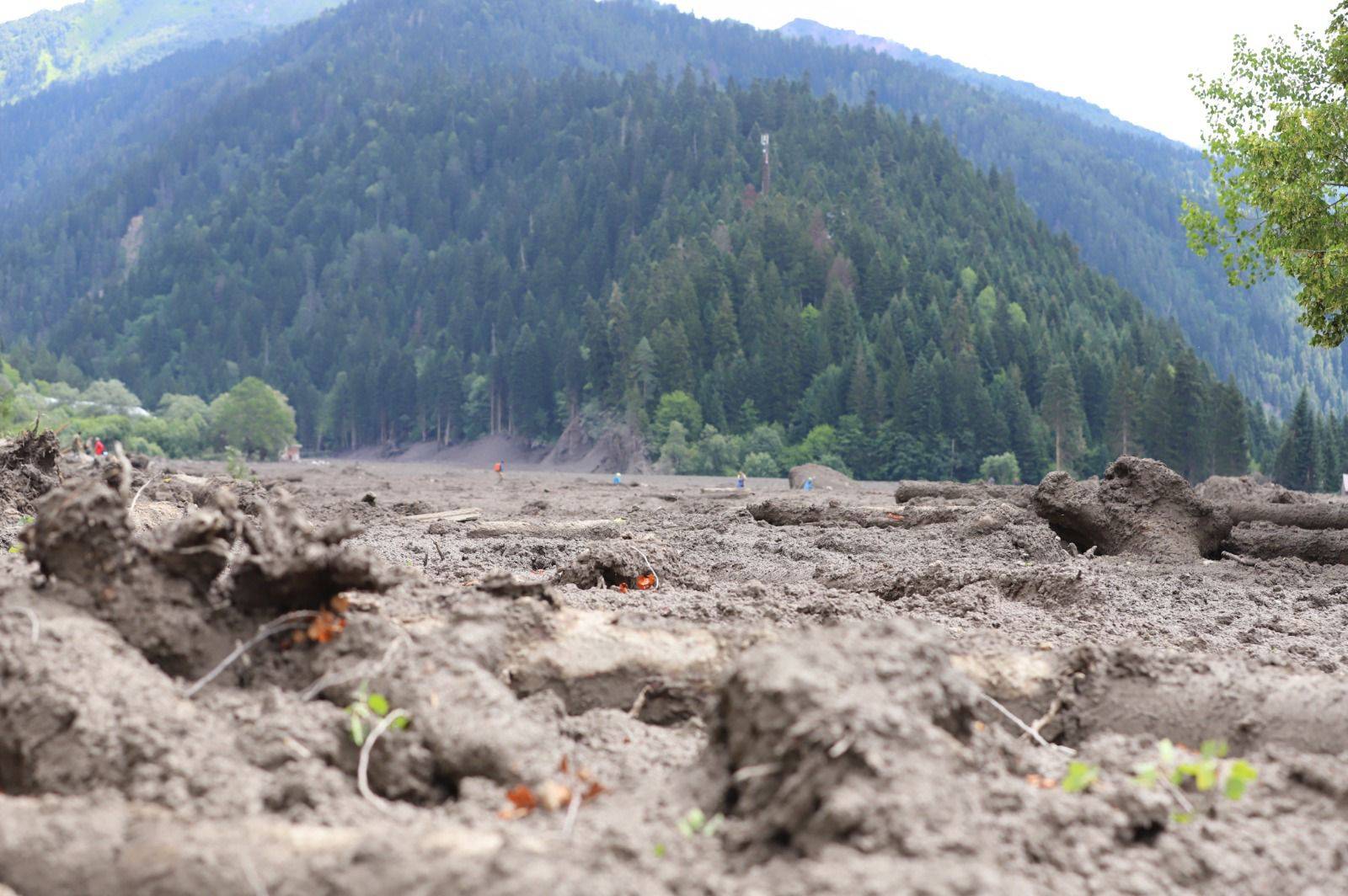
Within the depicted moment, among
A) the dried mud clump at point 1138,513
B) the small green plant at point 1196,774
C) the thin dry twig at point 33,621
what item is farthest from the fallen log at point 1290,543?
the thin dry twig at point 33,621

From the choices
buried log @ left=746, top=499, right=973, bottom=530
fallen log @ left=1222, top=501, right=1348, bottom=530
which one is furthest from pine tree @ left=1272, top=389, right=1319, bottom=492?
fallen log @ left=1222, top=501, right=1348, bottom=530

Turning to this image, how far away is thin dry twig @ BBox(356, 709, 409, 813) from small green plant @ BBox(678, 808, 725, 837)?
94 cm

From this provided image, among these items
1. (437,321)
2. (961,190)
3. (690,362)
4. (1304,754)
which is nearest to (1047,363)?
(690,362)

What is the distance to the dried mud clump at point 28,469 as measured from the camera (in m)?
12.9

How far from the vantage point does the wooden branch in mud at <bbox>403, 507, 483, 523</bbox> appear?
54.8 feet

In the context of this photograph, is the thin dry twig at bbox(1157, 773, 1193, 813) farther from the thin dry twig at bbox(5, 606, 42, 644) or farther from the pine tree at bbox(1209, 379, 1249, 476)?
the pine tree at bbox(1209, 379, 1249, 476)

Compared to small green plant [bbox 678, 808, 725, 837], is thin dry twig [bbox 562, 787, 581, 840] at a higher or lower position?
lower

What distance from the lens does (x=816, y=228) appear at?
113 metres

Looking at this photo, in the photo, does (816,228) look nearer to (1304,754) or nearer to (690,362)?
(690,362)

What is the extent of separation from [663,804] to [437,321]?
146 m

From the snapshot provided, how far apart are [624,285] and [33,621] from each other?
119 metres

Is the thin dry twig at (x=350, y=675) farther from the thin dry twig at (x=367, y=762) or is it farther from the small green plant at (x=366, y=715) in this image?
the thin dry twig at (x=367, y=762)

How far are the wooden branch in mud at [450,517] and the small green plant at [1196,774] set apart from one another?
43.2 ft

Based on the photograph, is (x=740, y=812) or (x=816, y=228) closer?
(x=740, y=812)
